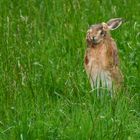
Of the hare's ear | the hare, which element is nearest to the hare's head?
the hare

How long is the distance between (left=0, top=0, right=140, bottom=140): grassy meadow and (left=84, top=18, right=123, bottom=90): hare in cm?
13

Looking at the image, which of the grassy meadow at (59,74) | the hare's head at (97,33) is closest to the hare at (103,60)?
the hare's head at (97,33)

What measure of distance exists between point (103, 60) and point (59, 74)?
0.47 m

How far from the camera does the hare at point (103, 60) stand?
22.8 ft

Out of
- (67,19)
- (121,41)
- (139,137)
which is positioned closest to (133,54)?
(121,41)

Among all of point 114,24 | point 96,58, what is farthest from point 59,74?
point 114,24

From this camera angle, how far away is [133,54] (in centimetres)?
775

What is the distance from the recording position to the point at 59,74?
24.1ft

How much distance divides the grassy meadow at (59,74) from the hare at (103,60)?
0.43 feet

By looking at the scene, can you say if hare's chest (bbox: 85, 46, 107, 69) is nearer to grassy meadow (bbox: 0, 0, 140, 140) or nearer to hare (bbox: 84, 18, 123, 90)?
hare (bbox: 84, 18, 123, 90)

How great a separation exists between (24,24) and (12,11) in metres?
0.72

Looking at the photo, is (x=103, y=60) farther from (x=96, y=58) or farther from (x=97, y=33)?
(x=97, y=33)

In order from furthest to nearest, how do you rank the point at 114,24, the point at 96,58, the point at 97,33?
the point at 114,24 → the point at 96,58 → the point at 97,33

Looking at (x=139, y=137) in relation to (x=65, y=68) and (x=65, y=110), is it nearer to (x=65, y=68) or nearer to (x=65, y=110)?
(x=65, y=110)
